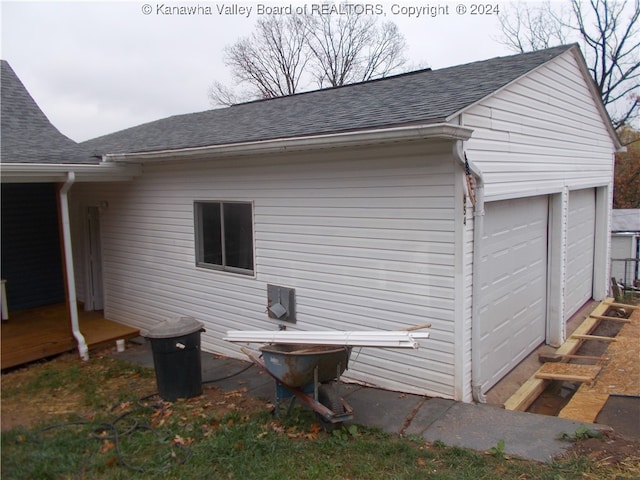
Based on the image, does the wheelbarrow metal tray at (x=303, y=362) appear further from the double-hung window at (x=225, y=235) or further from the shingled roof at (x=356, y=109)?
the double-hung window at (x=225, y=235)

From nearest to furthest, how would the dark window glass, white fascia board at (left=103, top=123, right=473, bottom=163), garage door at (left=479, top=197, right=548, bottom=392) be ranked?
white fascia board at (left=103, top=123, right=473, bottom=163) → garage door at (left=479, top=197, right=548, bottom=392) → the dark window glass

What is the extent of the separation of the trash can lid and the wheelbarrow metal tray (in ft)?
5.23

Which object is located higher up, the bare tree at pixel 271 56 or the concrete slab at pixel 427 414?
the bare tree at pixel 271 56

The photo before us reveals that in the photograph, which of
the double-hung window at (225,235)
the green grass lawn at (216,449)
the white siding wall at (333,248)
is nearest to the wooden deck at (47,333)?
the white siding wall at (333,248)

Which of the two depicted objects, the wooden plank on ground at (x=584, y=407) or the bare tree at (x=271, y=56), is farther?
the bare tree at (x=271, y=56)

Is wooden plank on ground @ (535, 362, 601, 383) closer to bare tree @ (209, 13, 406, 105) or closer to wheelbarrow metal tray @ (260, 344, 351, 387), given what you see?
wheelbarrow metal tray @ (260, 344, 351, 387)

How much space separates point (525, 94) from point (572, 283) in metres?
4.64

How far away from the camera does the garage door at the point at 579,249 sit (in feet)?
32.1

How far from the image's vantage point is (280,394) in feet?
17.3

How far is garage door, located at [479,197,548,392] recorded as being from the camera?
20.9ft

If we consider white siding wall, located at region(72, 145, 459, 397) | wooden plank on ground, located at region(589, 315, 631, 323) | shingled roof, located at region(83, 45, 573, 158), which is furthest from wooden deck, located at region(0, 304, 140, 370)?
wooden plank on ground, located at region(589, 315, 631, 323)

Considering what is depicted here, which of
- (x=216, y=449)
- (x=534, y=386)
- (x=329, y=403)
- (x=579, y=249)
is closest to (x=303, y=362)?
(x=329, y=403)

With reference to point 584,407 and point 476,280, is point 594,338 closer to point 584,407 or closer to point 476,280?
point 584,407

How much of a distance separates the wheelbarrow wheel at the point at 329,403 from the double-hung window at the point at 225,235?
3081mm
